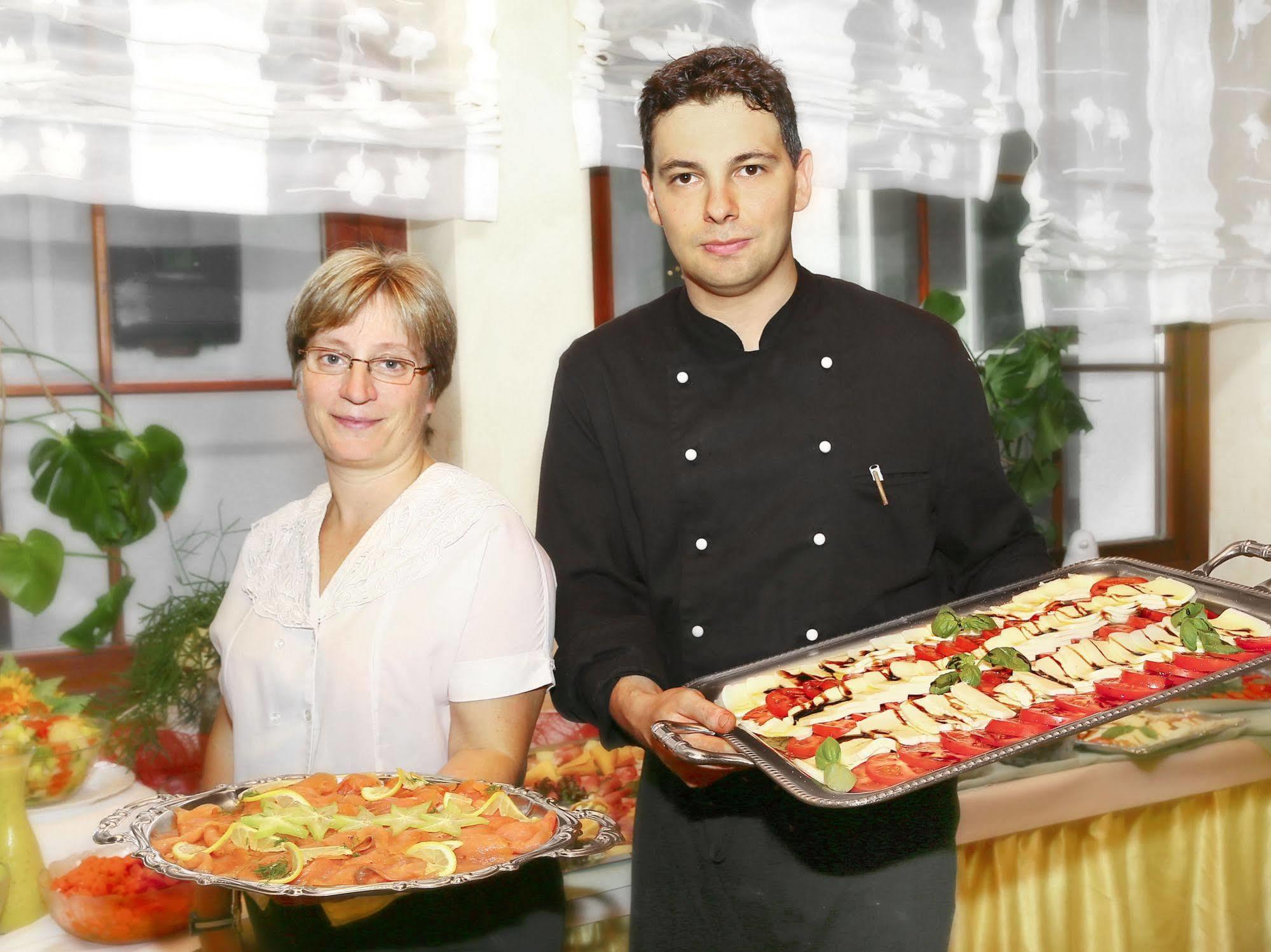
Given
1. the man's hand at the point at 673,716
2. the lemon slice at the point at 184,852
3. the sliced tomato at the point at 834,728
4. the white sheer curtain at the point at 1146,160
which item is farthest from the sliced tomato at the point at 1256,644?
the white sheer curtain at the point at 1146,160

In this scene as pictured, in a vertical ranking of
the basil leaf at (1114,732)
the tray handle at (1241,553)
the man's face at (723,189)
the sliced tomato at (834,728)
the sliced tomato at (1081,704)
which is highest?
the man's face at (723,189)

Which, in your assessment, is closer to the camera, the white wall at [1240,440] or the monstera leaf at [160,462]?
the monstera leaf at [160,462]

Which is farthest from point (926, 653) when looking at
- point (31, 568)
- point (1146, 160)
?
point (1146, 160)

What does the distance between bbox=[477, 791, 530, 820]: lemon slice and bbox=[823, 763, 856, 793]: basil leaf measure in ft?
1.04

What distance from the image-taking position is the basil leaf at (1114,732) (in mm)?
2594

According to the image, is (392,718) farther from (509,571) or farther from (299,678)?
(509,571)

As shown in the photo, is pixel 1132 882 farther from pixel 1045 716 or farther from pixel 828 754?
pixel 828 754

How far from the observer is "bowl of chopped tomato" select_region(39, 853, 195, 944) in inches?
63.3

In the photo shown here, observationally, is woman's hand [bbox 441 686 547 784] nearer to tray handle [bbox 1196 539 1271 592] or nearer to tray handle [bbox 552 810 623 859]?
tray handle [bbox 552 810 623 859]

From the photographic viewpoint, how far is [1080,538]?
3566 mm

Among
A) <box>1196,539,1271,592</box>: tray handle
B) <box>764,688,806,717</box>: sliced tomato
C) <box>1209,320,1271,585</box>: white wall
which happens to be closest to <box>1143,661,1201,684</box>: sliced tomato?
<box>1196,539,1271,592</box>: tray handle

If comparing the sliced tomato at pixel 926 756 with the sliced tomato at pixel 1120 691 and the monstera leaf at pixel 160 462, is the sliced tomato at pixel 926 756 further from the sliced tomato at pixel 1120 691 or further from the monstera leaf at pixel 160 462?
the monstera leaf at pixel 160 462

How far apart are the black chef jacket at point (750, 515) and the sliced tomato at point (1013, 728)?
0.29 meters

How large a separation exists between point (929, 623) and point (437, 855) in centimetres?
80
